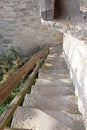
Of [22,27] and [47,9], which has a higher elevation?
[47,9]

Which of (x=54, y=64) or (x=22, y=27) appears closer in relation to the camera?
(x=54, y=64)

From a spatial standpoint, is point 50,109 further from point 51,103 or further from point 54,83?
point 54,83

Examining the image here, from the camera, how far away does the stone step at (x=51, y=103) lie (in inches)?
98.7

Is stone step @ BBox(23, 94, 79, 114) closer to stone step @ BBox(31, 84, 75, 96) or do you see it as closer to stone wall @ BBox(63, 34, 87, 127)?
stone wall @ BBox(63, 34, 87, 127)

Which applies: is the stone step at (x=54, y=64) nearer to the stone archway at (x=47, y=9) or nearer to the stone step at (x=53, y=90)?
the stone step at (x=53, y=90)

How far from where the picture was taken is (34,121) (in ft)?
6.77

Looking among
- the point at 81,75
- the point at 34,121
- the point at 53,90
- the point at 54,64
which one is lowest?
the point at 54,64

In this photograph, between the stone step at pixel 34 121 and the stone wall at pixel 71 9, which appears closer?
the stone wall at pixel 71 9

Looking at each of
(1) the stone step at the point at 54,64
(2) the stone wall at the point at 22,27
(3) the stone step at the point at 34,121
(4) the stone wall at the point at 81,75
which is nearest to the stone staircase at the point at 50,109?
(3) the stone step at the point at 34,121

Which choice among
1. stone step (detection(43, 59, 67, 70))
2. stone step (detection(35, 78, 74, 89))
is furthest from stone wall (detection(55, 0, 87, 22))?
stone step (detection(43, 59, 67, 70))

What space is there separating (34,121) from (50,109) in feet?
1.59

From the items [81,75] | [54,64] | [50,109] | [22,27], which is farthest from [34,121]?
[22,27]

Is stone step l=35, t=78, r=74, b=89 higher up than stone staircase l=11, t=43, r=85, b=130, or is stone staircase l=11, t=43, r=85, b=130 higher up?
stone staircase l=11, t=43, r=85, b=130

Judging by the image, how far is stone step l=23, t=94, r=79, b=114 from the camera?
2506 mm
